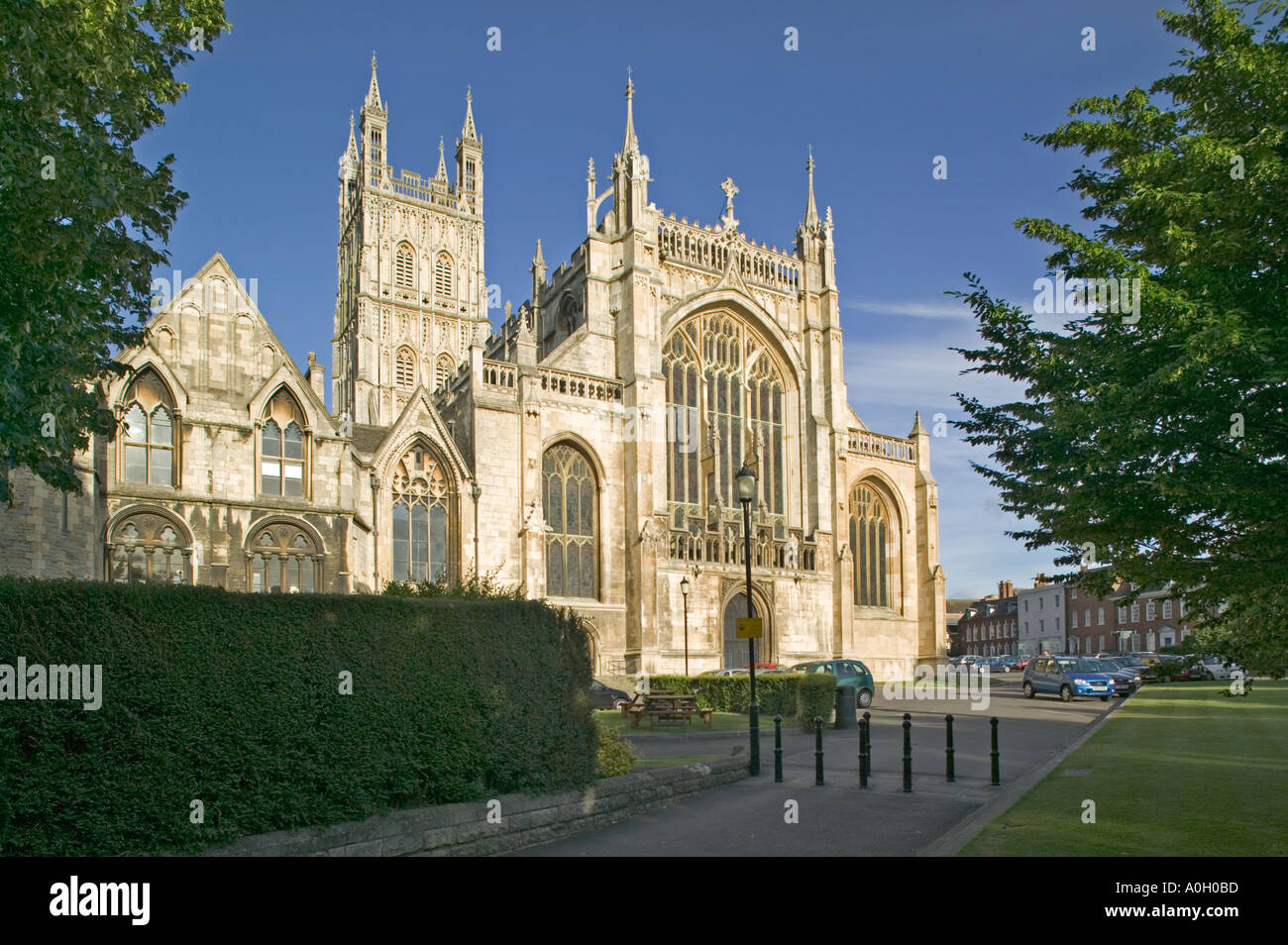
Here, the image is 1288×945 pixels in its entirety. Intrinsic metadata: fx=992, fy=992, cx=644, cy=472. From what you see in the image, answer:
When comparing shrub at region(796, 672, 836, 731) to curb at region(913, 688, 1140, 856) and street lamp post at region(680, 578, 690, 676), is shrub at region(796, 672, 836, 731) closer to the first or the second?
curb at region(913, 688, 1140, 856)

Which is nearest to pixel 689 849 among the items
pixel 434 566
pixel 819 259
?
pixel 434 566

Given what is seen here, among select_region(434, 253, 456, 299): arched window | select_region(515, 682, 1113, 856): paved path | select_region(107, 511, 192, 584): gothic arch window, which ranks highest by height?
select_region(434, 253, 456, 299): arched window

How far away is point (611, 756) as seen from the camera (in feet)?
44.6

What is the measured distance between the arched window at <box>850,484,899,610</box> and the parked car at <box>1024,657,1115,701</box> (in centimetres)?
950

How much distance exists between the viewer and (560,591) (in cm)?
3756

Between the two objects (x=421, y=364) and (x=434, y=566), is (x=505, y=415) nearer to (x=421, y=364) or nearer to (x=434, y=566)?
(x=434, y=566)

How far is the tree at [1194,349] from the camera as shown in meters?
8.91

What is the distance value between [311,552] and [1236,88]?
2270cm

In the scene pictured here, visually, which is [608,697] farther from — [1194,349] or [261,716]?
[1194,349]

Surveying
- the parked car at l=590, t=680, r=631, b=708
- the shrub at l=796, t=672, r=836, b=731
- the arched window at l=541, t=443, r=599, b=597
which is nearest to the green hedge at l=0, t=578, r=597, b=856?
the shrub at l=796, t=672, r=836, b=731

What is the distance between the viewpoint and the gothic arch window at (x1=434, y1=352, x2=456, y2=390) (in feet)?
211

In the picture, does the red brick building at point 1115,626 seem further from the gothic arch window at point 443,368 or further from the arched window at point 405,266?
the arched window at point 405,266

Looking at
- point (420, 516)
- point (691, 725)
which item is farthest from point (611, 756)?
point (420, 516)

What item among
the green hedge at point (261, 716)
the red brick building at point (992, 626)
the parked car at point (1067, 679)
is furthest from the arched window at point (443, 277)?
the red brick building at point (992, 626)
